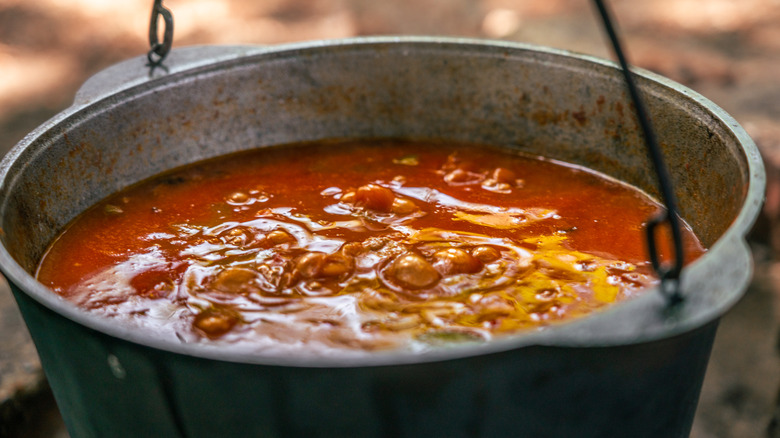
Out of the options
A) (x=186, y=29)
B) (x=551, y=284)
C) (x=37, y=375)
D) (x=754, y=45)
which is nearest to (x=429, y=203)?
(x=551, y=284)

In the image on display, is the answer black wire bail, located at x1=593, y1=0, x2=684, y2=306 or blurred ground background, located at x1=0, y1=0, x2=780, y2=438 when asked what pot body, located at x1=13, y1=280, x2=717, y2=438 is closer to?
black wire bail, located at x1=593, y1=0, x2=684, y2=306

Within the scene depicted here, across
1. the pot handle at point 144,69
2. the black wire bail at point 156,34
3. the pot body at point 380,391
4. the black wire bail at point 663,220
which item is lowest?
the pot body at point 380,391

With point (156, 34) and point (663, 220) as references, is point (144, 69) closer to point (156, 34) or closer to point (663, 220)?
point (156, 34)

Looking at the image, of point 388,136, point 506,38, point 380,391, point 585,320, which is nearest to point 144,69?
point 388,136

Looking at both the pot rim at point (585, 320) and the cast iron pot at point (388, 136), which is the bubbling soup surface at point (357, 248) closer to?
the cast iron pot at point (388, 136)

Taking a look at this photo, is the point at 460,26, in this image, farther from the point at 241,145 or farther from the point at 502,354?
the point at 502,354

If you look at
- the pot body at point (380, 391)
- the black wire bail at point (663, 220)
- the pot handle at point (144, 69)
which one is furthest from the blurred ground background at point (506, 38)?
the black wire bail at point (663, 220)
